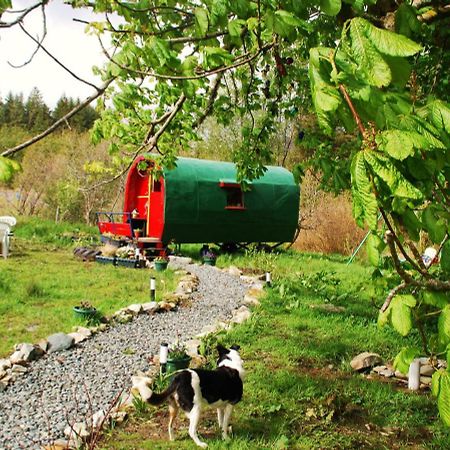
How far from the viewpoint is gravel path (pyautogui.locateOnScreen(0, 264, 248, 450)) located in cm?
426

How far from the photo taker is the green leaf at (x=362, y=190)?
4.45 ft

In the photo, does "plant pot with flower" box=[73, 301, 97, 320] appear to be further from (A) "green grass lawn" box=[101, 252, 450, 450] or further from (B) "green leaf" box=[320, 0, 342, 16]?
(B) "green leaf" box=[320, 0, 342, 16]

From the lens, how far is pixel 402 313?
1.74m

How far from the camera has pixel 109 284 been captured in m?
10.5

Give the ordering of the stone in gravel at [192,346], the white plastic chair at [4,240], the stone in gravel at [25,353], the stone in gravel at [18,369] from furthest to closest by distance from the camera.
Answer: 1. the white plastic chair at [4,240]
2. the stone in gravel at [192,346]
3. the stone in gravel at [25,353]
4. the stone in gravel at [18,369]

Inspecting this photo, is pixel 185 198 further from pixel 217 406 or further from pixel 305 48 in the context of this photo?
pixel 217 406

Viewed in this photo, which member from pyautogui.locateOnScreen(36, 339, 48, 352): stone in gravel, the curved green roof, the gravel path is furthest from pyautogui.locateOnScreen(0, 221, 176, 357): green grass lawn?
the curved green roof

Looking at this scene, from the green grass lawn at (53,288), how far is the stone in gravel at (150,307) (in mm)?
527

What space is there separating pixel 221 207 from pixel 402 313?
1350 cm

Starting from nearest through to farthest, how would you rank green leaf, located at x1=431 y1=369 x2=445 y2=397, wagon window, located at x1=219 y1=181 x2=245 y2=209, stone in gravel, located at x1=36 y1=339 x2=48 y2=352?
green leaf, located at x1=431 y1=369 x2=445 y2=397 < stone in gravel, located at x1=36 y1=339 x2=48 y2=352 < wagon window, located at x1=219 y1=181 x2=245 y2=209

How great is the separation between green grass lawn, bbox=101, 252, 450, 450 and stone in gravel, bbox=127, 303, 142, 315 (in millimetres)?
1856

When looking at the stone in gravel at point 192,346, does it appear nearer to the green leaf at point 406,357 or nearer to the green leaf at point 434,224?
the green leaf at point 406,357

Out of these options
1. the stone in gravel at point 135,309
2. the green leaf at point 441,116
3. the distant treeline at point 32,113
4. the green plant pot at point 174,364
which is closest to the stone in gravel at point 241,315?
the stone in gravel at point 135,309

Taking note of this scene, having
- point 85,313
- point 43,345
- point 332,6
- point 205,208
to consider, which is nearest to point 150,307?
point 85,313
